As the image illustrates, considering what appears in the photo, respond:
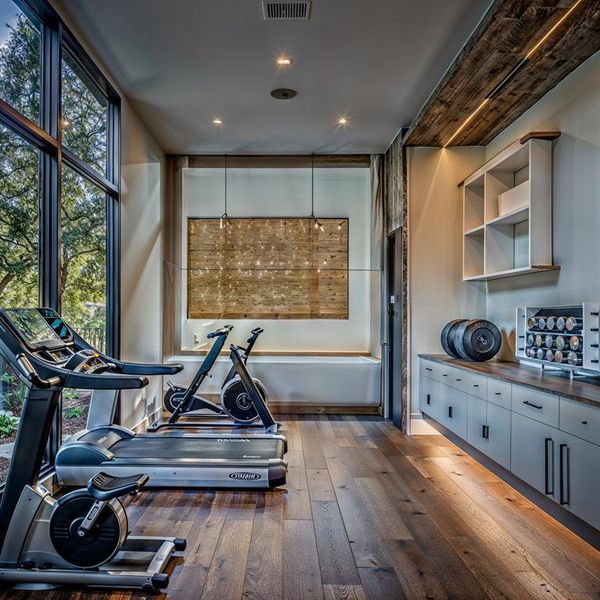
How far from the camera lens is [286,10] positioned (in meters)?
3.08

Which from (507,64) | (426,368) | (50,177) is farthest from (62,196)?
(426,368)

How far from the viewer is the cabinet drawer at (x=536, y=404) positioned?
8.88ft

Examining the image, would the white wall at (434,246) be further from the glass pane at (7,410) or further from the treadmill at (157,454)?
the glass pane at (7,410)

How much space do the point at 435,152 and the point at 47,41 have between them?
3.73 metres

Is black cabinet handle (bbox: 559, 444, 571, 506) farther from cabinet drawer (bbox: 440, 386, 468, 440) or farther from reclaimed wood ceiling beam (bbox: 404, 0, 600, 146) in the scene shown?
reclaimed wood ceiling beam (bbox: 404, 0, 600, 146)

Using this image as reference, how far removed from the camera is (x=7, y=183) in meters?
2.72

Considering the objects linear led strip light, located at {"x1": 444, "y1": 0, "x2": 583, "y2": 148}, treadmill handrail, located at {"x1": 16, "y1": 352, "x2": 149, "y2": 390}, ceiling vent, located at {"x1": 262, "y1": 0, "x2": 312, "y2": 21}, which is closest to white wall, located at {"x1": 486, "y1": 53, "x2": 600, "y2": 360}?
linear led strip light, located at {"x1": 444, "y1": 0, "x2": 583, "y2": 148}

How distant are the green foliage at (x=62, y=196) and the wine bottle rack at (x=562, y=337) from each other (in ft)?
11.5

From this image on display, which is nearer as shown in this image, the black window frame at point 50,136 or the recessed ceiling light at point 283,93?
the black window frame at point 50,136

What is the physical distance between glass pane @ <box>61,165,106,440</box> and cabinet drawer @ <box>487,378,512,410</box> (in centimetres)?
314

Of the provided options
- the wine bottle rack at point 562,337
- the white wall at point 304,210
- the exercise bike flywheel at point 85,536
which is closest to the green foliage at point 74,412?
the exercise bike flywheel at point 85,536

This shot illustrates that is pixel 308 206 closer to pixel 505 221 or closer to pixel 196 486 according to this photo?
pixel 505 221

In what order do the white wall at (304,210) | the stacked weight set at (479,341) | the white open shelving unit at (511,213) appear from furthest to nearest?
the white wall at (304,210) → the stacked weight set at (479,341) → the white open shelving unit at (511,213)

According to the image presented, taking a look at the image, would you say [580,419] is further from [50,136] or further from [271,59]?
[50,136]
